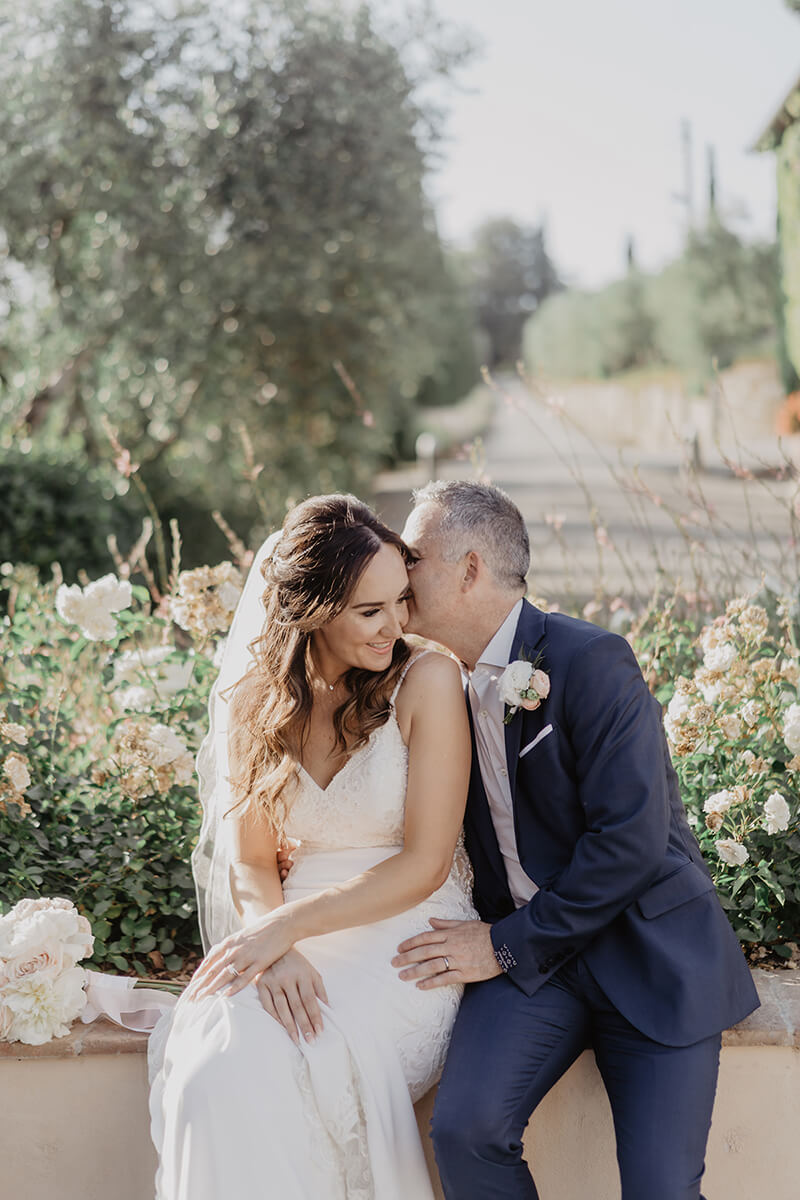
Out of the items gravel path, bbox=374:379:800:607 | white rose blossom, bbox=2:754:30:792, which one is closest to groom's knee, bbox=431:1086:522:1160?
white rose blossom, bbox=2:754:30:792

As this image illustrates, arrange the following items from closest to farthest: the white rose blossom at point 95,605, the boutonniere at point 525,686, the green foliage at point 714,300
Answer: the boutonniere at point 525,686, the white rose blossom at point 95,605, the green foliage at point 714,300

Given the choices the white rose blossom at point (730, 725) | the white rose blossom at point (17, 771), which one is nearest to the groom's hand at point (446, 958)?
the white rose blossom at point (730, 725)

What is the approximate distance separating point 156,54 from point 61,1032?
918 centimetres

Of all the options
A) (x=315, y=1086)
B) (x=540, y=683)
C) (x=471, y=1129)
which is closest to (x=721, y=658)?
(x=540, y=683)

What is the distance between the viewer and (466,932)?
8.46 feet

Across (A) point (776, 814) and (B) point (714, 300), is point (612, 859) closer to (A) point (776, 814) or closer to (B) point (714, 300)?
(A) point (776, 814)

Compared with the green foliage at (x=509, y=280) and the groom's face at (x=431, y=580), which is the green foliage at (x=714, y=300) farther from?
the green foliage at (x=509, y=280)

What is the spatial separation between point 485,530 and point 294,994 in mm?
1107

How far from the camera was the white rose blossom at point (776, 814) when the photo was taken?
285 cm

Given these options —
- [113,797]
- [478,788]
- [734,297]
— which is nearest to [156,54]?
[113,797]

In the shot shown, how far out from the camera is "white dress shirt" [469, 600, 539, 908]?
2703mm

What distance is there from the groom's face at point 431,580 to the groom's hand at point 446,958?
27.7 inches

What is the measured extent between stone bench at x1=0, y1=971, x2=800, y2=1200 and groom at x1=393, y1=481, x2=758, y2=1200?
0.60 ft

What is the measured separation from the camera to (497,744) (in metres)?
2.73
